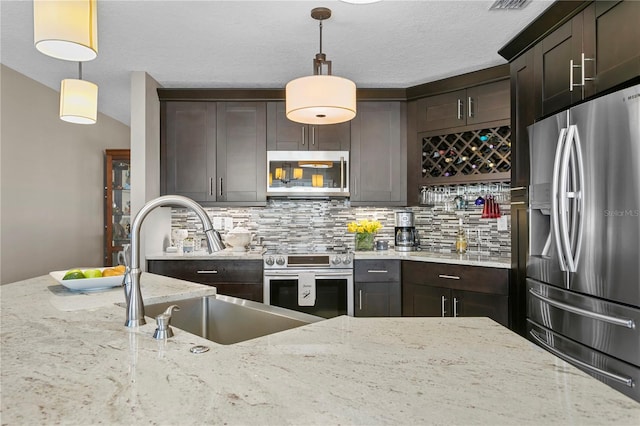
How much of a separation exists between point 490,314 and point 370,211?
164cm

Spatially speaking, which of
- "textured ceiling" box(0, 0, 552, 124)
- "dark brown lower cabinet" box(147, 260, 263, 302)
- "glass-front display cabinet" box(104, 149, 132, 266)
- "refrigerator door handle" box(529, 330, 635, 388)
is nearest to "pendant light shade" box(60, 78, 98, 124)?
"textured ceiling" box(0, 0, 552, 124)

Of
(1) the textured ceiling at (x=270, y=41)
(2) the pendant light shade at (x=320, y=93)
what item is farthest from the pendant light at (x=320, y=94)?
(1) the textured ceiling at (x=270, y=41)

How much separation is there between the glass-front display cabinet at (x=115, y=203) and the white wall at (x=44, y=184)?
112mm

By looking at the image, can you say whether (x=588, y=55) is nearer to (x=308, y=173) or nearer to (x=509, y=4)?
(x=509, y=4)

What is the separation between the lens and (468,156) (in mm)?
3883

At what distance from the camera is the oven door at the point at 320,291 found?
12.5 ft

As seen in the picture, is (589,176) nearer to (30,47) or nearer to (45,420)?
(45,420)

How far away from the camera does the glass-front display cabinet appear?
5.51 m

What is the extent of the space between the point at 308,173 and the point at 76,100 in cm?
206

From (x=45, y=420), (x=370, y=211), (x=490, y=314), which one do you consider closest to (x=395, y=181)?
(x=370, y=211)

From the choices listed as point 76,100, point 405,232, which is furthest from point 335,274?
point 76,100

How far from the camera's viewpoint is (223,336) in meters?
1.88

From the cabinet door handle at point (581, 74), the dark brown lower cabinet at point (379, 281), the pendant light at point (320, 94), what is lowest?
the dark brown lower cabinet at point (379, 281)

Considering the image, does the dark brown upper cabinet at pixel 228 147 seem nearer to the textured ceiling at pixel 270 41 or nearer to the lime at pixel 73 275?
the textured ceiling at pixel 270 41
